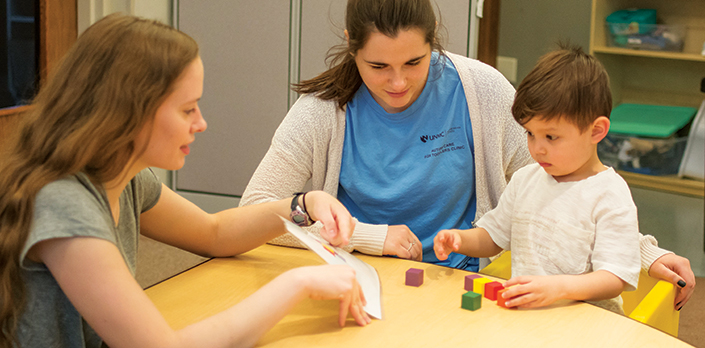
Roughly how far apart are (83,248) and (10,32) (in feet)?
7.11

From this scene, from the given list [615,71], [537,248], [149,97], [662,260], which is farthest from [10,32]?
[615,71]

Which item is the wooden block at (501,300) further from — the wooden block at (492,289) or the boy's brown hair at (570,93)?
the boy's brown hair at (570,93)

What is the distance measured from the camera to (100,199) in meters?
0.90

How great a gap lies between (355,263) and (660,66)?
11.4 feet

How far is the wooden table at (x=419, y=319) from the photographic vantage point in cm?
94

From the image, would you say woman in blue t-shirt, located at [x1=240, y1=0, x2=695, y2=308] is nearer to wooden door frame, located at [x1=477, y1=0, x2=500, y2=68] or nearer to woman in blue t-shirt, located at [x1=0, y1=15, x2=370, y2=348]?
woman in blue t-shirt, located at [x1=0, y1=15, x2=370, y2=348]

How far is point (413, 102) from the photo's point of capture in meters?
1.57

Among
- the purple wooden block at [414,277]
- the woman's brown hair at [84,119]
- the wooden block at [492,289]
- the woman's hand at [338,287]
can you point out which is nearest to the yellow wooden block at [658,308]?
the wooden block at [492,289]

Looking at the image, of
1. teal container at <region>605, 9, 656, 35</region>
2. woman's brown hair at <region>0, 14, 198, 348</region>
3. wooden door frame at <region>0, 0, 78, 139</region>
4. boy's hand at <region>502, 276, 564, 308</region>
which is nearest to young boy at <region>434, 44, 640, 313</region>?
boy's hand at <region>502, 276, 564, 308</region>

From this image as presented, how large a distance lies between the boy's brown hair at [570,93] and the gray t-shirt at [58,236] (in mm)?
750

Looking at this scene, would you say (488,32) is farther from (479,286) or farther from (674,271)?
(479,286)

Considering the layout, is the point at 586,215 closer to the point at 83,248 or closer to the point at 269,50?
the point at 83,248

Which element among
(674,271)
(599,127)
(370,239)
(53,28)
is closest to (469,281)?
(370,239)

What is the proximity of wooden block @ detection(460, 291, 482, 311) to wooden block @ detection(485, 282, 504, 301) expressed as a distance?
4cm
